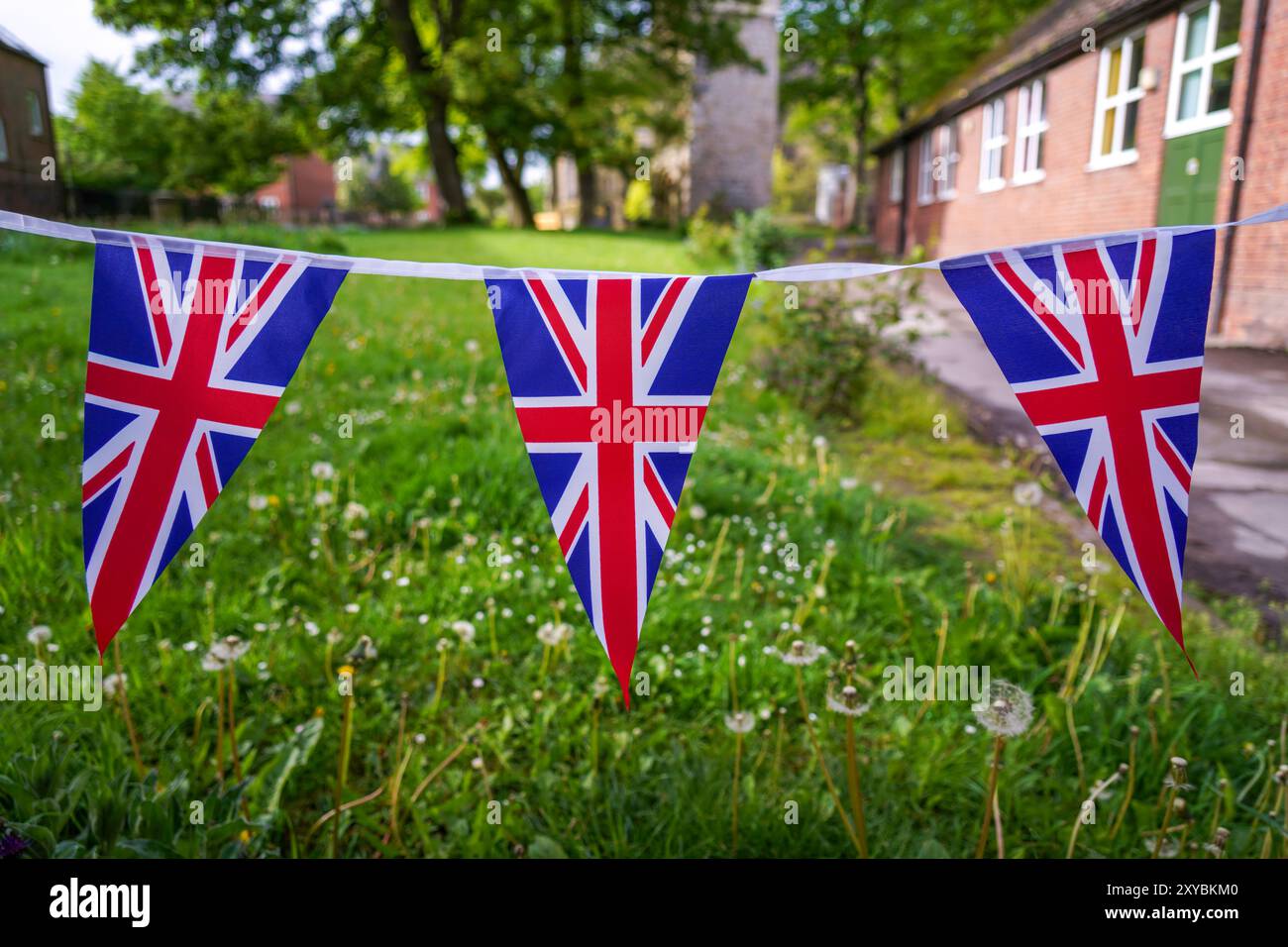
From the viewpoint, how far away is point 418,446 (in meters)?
4.89

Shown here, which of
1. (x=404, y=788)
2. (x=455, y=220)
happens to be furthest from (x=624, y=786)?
Result: (x=455, y=220)

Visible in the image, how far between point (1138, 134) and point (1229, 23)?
6.23ft

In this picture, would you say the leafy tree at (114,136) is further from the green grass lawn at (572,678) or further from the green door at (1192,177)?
the green grass lawn at (572,678)

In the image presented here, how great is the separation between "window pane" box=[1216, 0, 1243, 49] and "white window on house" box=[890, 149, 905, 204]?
13687 mm

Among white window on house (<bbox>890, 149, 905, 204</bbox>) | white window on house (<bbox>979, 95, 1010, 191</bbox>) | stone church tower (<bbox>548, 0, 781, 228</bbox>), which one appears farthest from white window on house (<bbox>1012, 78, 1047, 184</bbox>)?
stone church tower (<bbox>548, 0, 781, 228</bbox>)

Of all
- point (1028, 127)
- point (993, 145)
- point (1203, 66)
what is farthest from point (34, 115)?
point (1203, 66)

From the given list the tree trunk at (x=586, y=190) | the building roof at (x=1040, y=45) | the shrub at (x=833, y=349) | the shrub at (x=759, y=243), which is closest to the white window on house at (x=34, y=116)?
the shrub at (x=759, y=243)

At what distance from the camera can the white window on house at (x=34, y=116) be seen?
700 inches

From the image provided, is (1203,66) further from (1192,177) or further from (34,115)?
(34,115)

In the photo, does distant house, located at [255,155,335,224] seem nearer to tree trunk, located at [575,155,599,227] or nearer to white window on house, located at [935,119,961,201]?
tree trunk, located at [575,155,599,227]

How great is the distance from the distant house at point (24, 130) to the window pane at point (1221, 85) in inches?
756

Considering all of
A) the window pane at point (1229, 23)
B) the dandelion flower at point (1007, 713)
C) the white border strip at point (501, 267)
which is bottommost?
the dandelion flower at point (1007, 713)

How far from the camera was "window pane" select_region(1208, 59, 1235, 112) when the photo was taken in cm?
932
